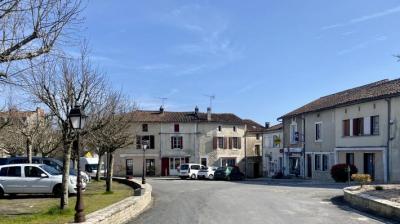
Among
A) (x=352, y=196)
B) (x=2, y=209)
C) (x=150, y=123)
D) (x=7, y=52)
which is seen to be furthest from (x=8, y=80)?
(x=150, y=123)

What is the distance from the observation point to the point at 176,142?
71.7 m

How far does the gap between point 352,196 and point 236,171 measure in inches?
1377

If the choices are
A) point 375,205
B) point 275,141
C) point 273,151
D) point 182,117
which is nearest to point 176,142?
point 182,117

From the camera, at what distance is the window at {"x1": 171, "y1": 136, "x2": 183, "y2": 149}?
71.5 m

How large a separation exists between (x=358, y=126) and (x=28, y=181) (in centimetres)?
2581

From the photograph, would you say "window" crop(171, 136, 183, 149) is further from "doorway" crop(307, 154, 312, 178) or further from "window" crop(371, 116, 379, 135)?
"window" crop(371, 116, 379, 135)

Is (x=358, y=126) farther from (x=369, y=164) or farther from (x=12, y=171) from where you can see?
(x=12, y=171)

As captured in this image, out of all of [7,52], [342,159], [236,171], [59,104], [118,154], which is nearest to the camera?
[7,52]

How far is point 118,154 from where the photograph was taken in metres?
70.6

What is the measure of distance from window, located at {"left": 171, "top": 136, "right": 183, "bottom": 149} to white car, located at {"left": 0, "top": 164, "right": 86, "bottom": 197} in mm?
47647

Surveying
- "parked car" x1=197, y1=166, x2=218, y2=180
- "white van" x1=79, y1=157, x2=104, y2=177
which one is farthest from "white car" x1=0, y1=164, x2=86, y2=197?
"white van" x1=79, y1=157, x2=104, y2=177

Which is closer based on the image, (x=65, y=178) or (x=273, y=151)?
(x=65, y=178)

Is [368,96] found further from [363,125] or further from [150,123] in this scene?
[150,123]

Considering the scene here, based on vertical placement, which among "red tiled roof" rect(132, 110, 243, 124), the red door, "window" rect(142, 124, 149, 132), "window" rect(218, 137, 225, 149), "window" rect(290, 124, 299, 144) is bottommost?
the red door
